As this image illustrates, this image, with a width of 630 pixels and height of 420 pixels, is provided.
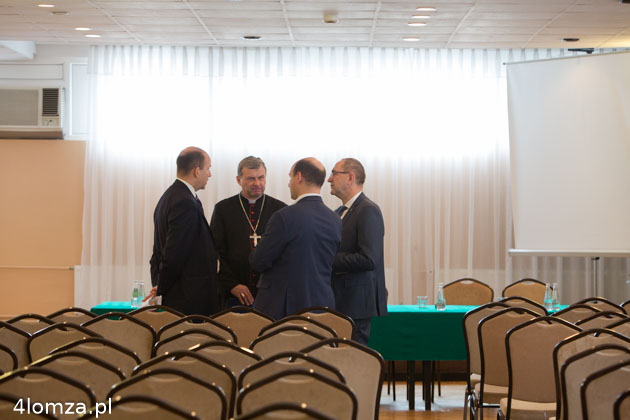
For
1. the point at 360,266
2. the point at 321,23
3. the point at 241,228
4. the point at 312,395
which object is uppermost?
the point at 321,23

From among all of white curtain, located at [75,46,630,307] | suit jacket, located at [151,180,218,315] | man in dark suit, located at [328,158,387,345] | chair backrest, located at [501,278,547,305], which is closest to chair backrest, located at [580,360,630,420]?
man in dark suit, located at [328,158,387,345]

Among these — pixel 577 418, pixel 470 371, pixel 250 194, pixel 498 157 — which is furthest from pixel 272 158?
pixel 577 418

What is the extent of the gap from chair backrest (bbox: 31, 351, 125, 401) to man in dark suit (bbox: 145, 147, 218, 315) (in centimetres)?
209

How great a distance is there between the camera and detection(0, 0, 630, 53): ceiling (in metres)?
7.18

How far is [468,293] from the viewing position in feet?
25.0

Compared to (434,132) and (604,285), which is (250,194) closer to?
(434,132)

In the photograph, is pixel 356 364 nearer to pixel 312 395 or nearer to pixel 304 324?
pixel 312 395

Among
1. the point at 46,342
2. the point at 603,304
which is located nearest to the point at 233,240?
the point at 46,342

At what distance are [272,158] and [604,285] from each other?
418 centimetres

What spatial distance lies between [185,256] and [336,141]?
431 centimetres

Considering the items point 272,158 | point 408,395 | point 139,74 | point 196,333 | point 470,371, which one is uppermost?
point 139,74

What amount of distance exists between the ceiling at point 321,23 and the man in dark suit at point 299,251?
2426 mm

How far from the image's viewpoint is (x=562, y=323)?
4504 mm

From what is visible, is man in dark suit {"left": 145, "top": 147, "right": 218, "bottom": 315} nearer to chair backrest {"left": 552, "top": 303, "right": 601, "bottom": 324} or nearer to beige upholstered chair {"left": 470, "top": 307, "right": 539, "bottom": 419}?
beige upholstered chair {"left": 470, "top": 307, "right": 539, "bottom": 419}
